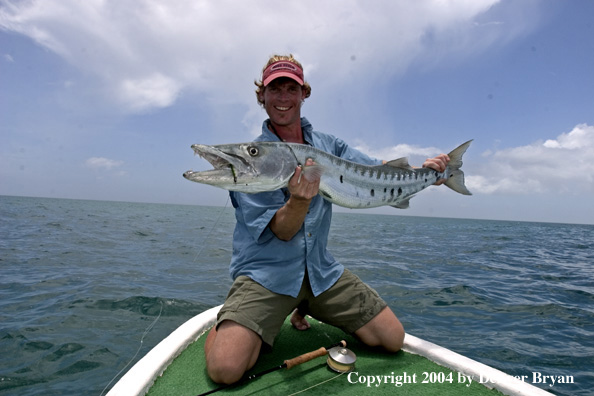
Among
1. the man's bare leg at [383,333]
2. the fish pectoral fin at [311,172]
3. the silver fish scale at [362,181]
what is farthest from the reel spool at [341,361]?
the fish pectoral fin at [311,172]

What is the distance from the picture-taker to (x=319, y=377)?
3.44m

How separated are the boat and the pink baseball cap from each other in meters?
3.05

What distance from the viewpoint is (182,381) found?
3.32 metres

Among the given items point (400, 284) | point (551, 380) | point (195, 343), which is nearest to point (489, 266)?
point (400, 284)

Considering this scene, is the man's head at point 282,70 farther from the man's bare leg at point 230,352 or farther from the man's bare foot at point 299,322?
the man's bare foot at point 299,322

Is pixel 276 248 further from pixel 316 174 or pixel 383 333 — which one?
pixel 383 333

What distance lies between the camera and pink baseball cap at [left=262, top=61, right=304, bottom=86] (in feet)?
12.5

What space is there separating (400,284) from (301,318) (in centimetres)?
580

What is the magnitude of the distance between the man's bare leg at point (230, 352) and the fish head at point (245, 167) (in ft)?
4.96

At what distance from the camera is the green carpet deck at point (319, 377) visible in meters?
3.21

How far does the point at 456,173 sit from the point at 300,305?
2978mm

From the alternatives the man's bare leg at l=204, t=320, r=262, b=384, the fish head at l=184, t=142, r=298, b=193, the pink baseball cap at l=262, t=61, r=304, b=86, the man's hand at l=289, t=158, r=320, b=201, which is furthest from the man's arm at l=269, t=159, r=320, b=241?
the pink baseball cap at l=262, t=61, r=304, b=86

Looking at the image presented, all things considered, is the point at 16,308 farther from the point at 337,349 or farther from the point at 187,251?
the point at 187,251

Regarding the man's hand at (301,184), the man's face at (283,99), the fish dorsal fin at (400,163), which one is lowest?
the man's hand at (301,184)
